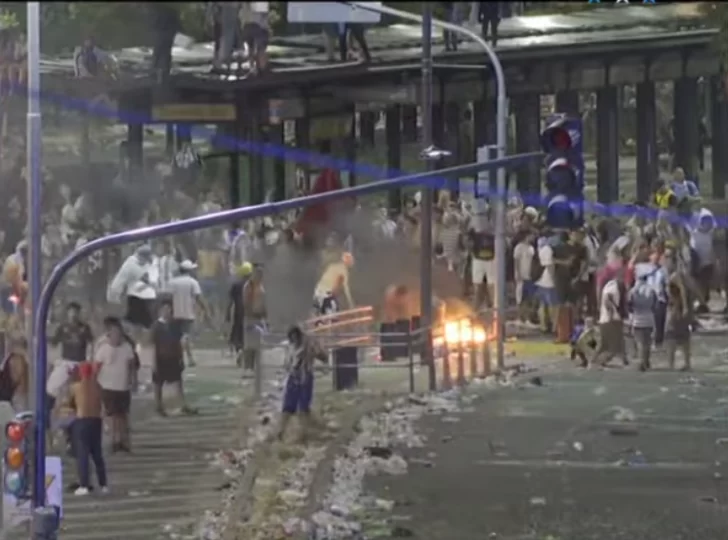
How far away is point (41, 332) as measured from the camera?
49.3 ft

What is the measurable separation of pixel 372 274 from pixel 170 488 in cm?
750

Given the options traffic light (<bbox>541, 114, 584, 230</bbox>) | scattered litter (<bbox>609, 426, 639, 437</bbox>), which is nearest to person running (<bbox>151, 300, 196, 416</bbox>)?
scattered litter (<bbox>609, 426, 639, 437</bbox>)

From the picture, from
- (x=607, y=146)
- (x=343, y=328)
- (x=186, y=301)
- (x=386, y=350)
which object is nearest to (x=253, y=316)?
(x=186, y=301)

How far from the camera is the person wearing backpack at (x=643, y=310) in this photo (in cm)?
2561

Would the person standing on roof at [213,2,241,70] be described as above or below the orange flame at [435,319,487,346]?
above

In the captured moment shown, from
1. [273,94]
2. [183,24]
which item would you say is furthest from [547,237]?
[183,24]

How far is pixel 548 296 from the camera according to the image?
89.4 feet

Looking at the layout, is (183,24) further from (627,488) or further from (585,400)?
(585,400)

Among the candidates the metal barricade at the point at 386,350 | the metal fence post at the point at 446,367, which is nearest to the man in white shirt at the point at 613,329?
the metal barricade at the point at 386,350

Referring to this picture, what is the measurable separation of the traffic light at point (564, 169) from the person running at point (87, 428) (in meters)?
6.00

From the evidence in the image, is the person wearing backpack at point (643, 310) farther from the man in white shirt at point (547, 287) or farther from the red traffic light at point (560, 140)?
the red traffic light at point (560, 140)

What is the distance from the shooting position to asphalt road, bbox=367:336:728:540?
729 inches

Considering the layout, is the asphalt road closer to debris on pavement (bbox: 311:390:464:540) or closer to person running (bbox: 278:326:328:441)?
debris on pavement (bbox: 311:390:464:540)

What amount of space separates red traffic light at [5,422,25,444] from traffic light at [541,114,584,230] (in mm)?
4215
